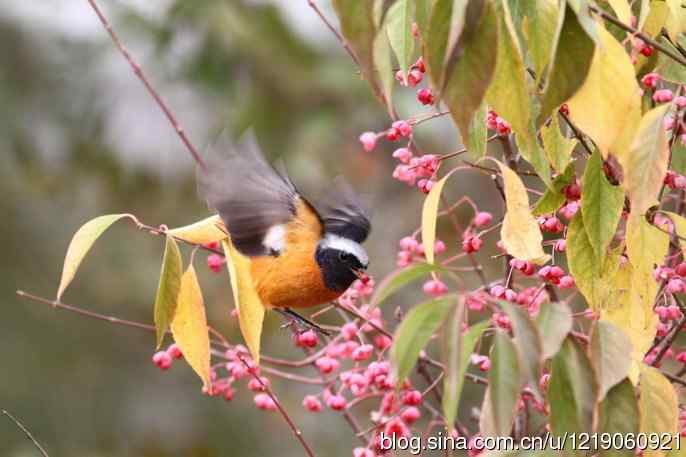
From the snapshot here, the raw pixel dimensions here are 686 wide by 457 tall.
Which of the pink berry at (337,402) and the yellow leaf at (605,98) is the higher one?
the yellow leaf at (605,98)

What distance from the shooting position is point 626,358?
1377mm

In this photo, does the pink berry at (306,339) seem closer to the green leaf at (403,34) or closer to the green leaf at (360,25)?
the green leaf at (403,34)

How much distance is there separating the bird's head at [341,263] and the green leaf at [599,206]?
33.2 inches

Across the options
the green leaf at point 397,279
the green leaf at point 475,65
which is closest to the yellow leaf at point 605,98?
the green leaf at point 475,65

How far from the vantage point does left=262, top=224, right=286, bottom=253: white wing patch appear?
99.3 inches

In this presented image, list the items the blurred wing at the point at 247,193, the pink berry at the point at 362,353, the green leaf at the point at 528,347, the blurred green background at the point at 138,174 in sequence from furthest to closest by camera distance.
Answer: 1. the blurred green background at the point at 138,174
2. the pink berry at the point at 362,353
3. the blurred wing at the point at 247,193
4. the green leaf at the point at 528,347

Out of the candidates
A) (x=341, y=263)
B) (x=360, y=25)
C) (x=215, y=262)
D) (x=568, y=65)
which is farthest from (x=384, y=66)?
(x=215, y=262)

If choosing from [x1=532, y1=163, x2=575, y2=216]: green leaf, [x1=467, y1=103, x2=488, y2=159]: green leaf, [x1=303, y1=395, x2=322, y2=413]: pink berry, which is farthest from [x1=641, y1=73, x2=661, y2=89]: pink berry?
[x1=303, y1=395, x2=322, y2=413]: pink berry

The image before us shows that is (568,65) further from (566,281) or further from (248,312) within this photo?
(248,312)

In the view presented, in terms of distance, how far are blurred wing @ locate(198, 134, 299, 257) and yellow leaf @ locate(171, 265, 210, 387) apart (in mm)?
323

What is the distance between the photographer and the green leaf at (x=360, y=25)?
1377 millimetres

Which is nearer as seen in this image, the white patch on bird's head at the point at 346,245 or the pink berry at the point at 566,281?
the pink berry at the point at 566,281

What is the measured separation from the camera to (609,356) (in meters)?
1.38

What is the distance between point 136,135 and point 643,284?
670 cm
